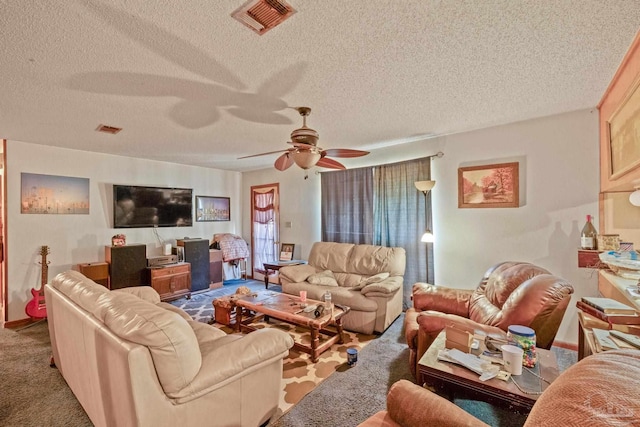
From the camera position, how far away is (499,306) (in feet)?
8.05

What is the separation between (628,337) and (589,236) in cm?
155

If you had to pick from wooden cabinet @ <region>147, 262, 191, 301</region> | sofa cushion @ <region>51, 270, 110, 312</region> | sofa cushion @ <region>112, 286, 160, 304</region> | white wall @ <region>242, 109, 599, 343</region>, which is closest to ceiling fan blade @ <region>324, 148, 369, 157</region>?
white wall @ <region>242, 109, 599, 343</region>

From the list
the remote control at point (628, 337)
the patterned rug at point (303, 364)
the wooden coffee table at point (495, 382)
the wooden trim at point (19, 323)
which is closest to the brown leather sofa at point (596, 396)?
→ the wooden coffee table at point (495, 382)

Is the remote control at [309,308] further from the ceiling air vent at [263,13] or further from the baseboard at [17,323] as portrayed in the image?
the baseboard at [17,323]

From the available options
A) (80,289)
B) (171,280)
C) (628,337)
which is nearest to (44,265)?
(171,280)

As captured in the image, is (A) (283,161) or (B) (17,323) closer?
(A) (283,161)

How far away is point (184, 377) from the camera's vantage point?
4.75ft

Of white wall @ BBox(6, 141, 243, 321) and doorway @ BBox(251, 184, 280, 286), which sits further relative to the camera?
doorway @ BBox(251, 184, 280, 286)

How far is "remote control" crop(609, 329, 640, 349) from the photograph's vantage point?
57.5 inches

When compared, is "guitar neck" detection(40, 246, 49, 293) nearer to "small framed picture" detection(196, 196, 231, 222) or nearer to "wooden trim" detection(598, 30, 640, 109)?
"small framed picture" detection(196, 196, 231, 222)

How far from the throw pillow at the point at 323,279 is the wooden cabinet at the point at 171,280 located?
235cm

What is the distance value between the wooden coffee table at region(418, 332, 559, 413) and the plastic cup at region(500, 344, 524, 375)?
3cm

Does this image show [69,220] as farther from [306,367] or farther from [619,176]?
[619,176]

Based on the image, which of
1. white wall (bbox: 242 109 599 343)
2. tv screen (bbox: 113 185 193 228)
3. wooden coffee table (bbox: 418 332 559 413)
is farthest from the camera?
tv screen (bbox: 113 185 193 228)
